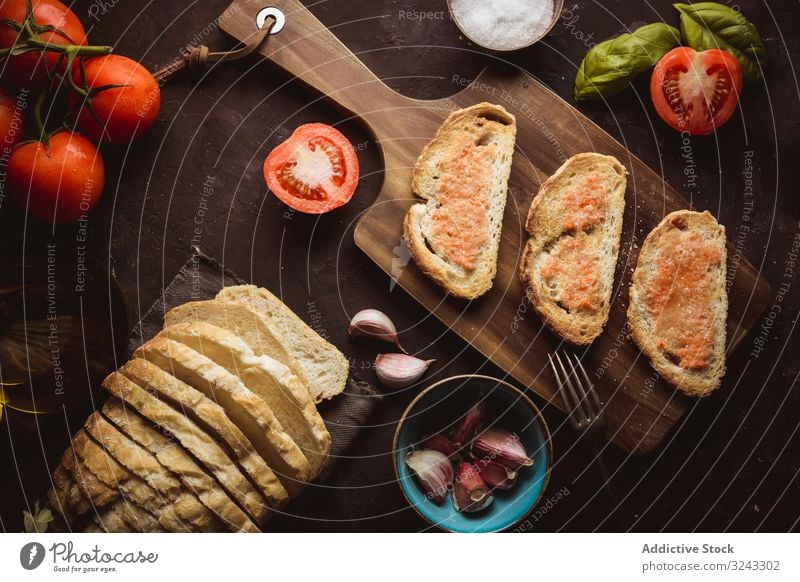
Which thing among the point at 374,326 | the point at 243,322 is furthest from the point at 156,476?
the point at 374,326

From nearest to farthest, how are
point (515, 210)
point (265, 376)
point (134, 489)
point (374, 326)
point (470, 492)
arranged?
point (134, 489) < point (265, 376) < point (470, 492) < point (374, 326) < point (515, 210)

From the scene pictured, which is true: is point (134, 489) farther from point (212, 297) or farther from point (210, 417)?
point (212, 297)

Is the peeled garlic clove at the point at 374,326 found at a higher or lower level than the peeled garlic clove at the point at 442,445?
higher

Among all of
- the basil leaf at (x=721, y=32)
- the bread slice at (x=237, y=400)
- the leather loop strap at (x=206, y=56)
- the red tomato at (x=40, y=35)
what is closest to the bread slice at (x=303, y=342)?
the bread slice at (x=237, y=400)

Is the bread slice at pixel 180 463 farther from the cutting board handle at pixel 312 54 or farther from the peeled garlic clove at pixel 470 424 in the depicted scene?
the cutting board handle at pixel 312 54

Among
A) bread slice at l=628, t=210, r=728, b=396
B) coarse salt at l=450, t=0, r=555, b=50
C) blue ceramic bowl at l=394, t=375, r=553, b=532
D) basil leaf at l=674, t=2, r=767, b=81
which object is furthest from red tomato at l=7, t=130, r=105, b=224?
basil leaf at l=674, t=2, r=767, b=81
